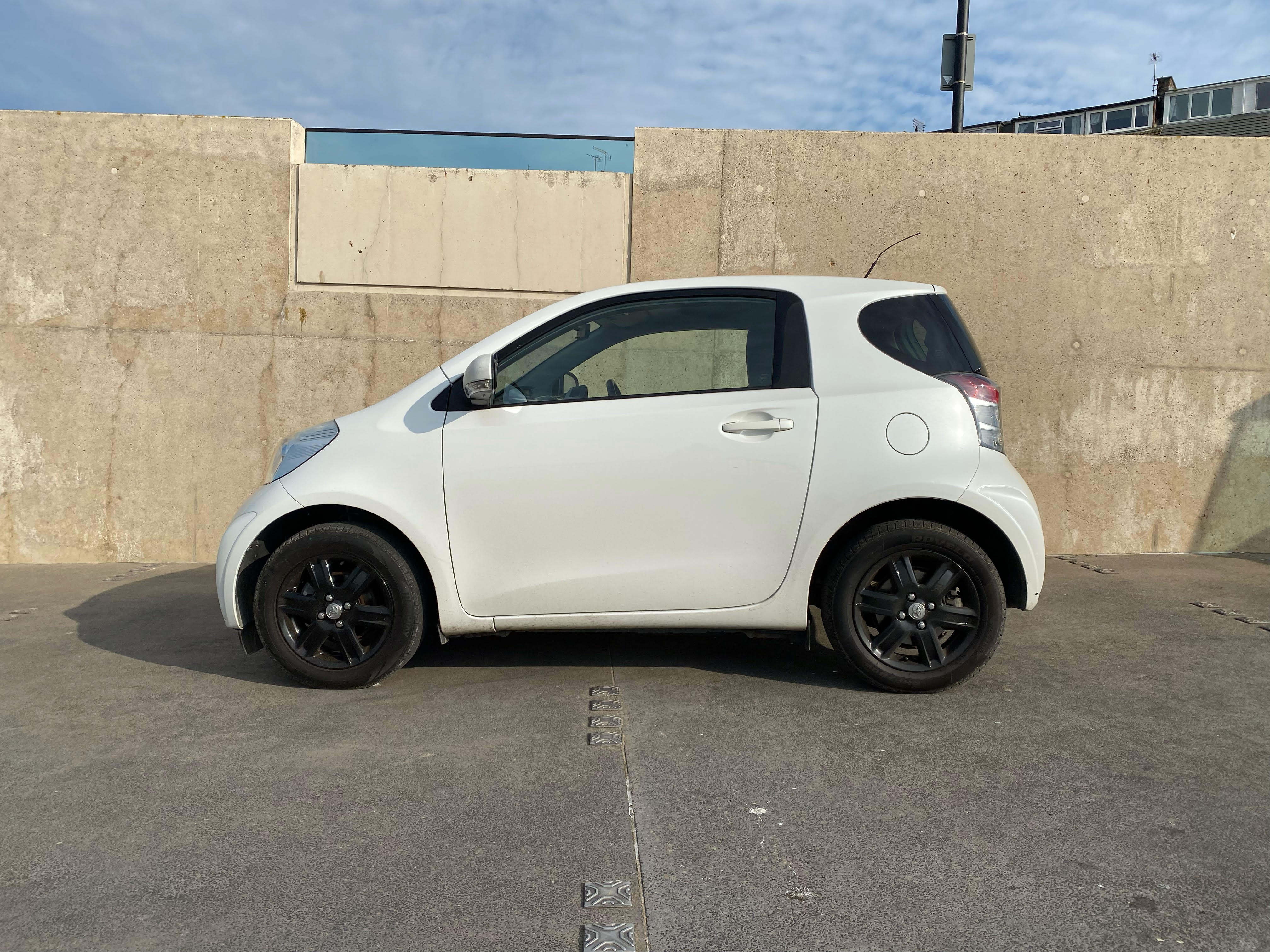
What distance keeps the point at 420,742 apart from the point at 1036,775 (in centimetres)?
205

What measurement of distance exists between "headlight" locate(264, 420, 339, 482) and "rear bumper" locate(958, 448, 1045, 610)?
256 centimetres

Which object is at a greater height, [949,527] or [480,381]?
[480,381]

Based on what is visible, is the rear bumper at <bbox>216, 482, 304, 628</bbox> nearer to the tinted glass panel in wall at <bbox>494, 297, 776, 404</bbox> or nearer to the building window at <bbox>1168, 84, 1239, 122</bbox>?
the tinted glass panel in wall at <bbox>494, 297, 776, 404</bbox>

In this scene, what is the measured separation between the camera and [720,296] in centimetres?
396

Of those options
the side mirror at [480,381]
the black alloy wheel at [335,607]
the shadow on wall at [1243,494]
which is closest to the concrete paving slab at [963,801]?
the black alloy wheel at [335,607]

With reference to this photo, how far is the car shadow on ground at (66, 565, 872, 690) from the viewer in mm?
4195

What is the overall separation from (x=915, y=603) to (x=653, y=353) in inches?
58.3

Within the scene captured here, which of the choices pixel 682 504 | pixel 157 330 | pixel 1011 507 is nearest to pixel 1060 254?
pixel 1011 507

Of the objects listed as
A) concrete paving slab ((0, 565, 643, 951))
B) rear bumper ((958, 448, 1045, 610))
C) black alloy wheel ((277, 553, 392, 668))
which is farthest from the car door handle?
black alloy wheel ((277, 553, 392, 668))

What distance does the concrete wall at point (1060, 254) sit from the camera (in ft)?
22.7

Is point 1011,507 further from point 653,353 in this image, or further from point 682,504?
point 653,353

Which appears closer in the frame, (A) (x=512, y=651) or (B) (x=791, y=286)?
(B) (x=791, y=286)

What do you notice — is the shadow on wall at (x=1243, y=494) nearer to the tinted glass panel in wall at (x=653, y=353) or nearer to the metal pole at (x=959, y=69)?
the metal pole at (x=959, y=69)

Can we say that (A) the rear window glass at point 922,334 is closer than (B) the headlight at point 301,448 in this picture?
Yes
